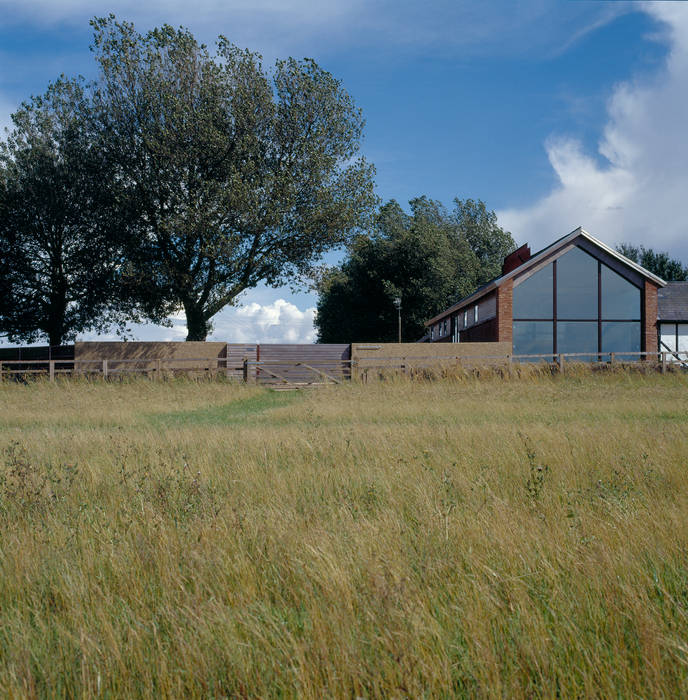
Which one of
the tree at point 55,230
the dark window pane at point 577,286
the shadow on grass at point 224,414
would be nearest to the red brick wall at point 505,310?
the dark window pane at point 577,286

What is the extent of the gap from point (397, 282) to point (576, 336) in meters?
20.3

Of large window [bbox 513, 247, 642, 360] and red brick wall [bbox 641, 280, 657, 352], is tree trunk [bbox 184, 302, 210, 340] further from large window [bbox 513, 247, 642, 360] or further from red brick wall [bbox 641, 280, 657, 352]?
red brick wall [bbox 641, 280, 657, 352]

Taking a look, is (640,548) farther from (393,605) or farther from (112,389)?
(112,389)

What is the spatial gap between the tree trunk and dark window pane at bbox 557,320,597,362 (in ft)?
59.6

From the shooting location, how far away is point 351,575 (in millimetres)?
3449

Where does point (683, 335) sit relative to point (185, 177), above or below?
below

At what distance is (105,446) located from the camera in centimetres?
835

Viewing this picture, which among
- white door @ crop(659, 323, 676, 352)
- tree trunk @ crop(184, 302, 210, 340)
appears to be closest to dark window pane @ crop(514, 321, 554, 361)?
white door @ crop(659, 323, 676, 352)

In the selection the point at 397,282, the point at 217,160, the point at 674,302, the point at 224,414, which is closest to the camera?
the point at 224,414

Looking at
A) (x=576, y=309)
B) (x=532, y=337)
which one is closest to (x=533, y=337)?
(x=532, y=337)

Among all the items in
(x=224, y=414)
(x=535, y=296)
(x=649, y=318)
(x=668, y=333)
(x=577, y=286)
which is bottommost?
(x=224, y=414)

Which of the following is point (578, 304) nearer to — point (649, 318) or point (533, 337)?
point (533, 337)

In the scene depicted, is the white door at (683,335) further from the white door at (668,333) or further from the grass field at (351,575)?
the grass field at (351,575)

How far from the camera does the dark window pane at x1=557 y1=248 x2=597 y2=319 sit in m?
28.6
